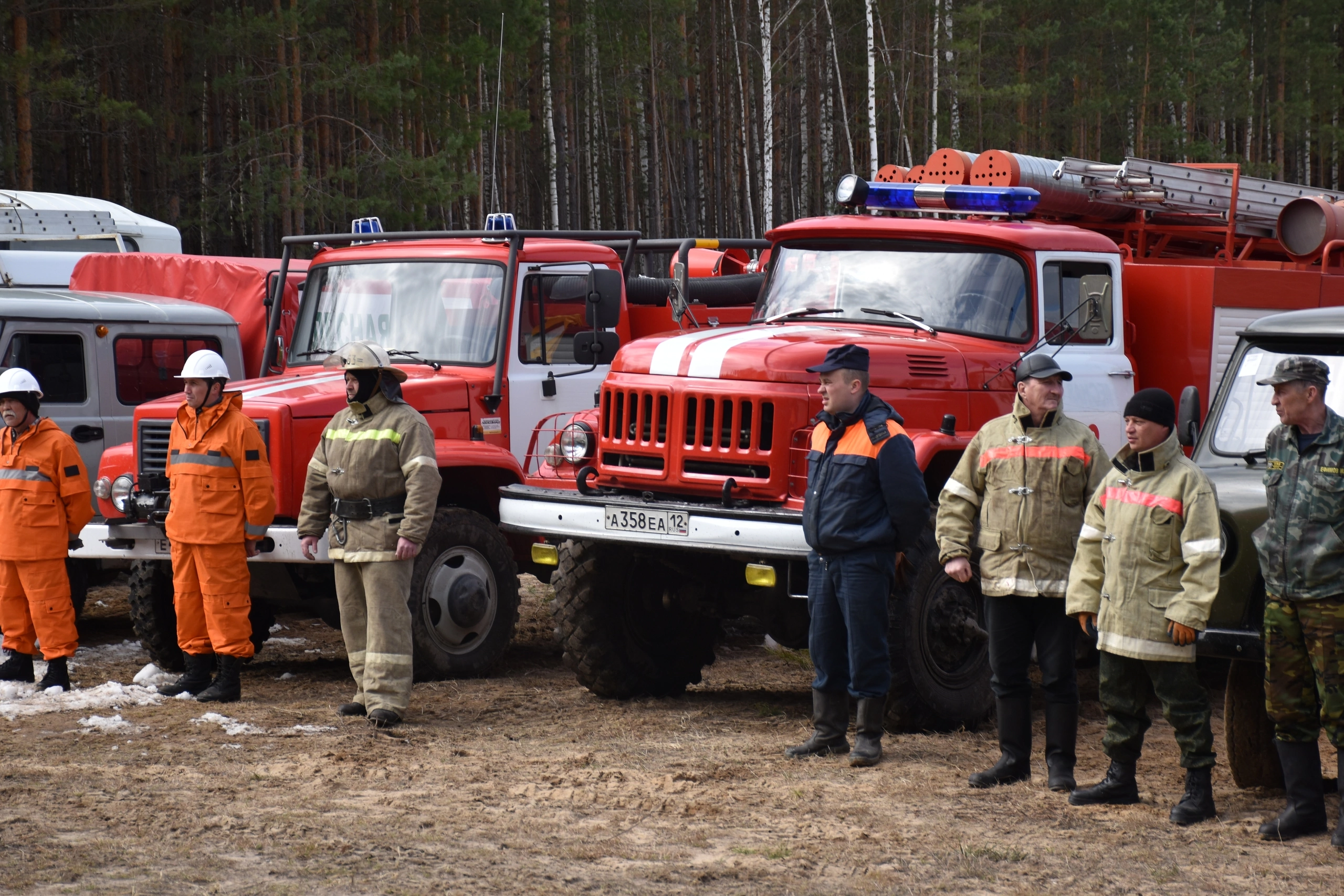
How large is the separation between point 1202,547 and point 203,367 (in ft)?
17.5

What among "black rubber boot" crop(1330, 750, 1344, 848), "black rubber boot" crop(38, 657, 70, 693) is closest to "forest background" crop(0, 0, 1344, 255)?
"black rubber boot" crop(38, 657, 70, 693)

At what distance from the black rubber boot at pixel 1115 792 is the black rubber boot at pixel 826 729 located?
130 centimetres

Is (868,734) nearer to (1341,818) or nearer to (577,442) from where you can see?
(1341,818)

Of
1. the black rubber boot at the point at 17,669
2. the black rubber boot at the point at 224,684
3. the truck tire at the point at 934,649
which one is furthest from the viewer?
the black rubber boot at the point at 17,669

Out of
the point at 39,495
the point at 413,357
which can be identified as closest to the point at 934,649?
the point at 413,357

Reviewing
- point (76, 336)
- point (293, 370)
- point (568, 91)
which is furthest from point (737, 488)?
point (568, 91)

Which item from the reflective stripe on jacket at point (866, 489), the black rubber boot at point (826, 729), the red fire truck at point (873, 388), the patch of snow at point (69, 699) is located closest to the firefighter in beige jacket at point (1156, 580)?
the reflective stripe on jacket at point (866, 489)

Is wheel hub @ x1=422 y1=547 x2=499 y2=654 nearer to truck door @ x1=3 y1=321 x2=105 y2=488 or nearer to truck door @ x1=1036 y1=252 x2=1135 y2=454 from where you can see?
truck door @ x1=3 y1=321 x2=105 y2=488

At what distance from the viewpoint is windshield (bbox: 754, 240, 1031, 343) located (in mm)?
8336

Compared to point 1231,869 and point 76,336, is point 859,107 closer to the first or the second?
point 76,336

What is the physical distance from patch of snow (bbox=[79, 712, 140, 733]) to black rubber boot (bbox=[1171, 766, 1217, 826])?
503 centimetres

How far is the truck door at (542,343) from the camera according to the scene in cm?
982

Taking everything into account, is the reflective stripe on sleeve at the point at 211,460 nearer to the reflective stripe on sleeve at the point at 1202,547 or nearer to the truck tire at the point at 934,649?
the truck tire at the point at 934,649

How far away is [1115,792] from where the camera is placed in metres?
6.45
